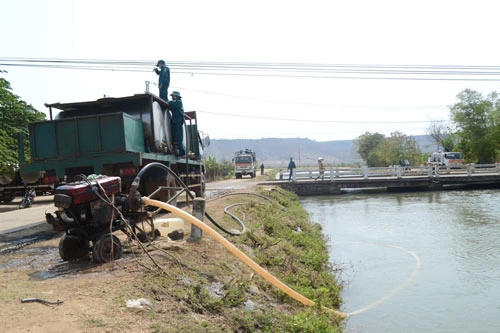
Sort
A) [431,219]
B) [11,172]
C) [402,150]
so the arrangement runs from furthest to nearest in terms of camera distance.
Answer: [402,150] → [11,172] → [431,219]

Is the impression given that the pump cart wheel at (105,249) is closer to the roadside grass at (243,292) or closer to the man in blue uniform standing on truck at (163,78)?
the roadside grass at (243,292)

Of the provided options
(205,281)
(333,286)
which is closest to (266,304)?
(205,281)

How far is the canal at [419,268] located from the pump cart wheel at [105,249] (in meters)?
3.63

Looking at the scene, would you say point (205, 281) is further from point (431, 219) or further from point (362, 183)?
point (362, 183)

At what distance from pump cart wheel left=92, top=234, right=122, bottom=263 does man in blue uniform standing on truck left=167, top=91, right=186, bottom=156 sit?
5.44 m

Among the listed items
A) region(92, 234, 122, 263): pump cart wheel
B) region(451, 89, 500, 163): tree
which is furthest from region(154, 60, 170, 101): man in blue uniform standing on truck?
region(451, 89, 500, 163): tree

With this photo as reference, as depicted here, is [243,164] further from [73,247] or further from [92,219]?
[92,219]

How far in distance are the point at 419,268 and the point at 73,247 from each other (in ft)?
24.1

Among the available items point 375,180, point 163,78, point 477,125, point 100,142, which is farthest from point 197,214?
point 477,125

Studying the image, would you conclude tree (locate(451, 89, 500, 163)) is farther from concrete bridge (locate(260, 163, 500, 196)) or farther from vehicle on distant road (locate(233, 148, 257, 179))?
vehicle on distant road (locate(233, 148, 257, 179))

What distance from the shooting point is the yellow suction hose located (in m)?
5.47

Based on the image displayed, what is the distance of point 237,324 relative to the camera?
4.44 m

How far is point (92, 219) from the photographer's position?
5.45m

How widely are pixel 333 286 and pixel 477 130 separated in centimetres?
4412
